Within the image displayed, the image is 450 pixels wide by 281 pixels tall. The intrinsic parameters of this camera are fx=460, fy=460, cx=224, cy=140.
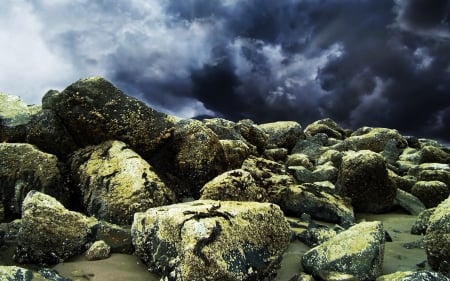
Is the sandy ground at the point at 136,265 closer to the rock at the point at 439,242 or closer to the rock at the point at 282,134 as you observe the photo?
the rock at the point at 439,242

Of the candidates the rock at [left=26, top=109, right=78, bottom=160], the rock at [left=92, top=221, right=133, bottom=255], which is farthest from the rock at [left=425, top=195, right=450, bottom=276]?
the rock at [left=26, top=109, right=78, bottom=160]

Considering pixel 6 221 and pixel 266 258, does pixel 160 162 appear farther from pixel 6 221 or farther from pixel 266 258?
pixel 266 258

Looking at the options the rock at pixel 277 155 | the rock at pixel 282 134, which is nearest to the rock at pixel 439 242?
the rock at pixel 277 155

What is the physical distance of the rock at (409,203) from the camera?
32.5 ft

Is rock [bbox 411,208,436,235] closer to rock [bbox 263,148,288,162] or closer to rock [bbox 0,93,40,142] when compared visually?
rock [bbox 263,148,288,162]

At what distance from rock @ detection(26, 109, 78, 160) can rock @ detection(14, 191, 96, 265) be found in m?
3.04

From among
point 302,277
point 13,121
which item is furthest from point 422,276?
point 13,121

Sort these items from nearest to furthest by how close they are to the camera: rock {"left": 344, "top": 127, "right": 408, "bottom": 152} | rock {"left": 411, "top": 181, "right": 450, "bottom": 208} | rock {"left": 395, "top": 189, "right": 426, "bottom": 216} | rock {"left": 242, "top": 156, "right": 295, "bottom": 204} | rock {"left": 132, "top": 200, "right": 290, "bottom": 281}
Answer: rock {"left": 132, "top": 200, "right": 290, "bottom": 281}, rock {"left": 242, "top": 156, "right": 295, "bottom": 204}, rock {"left": 395, "top": 189, "right": 426, "bottom": 216}, rock {"left": 411, "top": 181, "right": 450, "bottom": 208}, rock {"left": 344, "top": 127, "right": 408, "bottom": 152}

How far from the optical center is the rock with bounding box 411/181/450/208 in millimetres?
10578

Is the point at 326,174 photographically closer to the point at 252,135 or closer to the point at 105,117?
the point at 252,135

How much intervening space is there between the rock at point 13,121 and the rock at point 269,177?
4499 millimetres

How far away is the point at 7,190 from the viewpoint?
306 inches

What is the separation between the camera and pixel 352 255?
5188 mm

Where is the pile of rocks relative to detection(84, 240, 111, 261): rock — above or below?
above
